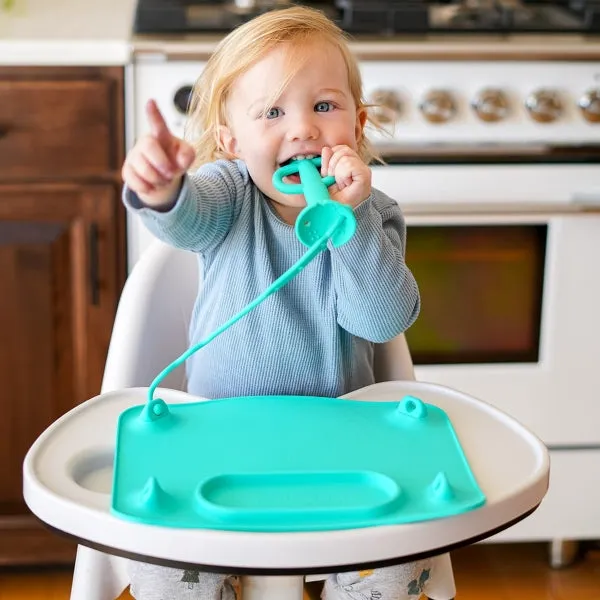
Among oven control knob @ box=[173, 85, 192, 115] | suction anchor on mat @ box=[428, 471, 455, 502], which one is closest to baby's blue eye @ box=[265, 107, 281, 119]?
suction anchor on mat @ box=[428, 471, 455, 502]

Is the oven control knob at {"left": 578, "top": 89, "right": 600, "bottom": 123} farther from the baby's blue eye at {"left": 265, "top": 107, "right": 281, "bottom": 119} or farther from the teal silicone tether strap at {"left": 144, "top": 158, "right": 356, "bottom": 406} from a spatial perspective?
the teal silicone tether strap at {"left": 144, "top": 158, "right": 356, "bottom": 406}

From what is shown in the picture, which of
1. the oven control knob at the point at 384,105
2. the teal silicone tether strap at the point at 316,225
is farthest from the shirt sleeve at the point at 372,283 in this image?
the oven control knob at the point at 384,105

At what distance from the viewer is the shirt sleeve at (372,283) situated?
3.21ft

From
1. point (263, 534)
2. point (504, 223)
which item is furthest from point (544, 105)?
point (263, 534)

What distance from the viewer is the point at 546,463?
0.86 meters

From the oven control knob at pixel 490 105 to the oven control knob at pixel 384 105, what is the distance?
0.12 m

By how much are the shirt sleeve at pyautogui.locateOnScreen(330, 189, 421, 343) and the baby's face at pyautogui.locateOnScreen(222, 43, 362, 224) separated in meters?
0.08

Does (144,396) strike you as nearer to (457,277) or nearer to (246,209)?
(246,209)

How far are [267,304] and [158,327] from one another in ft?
0.51

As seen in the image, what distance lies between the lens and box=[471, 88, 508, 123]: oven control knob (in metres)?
1.56

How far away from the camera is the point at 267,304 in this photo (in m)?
1.07

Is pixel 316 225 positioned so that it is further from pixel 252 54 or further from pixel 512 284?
pixel 512 284

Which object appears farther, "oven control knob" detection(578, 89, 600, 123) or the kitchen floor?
the kitchen floor

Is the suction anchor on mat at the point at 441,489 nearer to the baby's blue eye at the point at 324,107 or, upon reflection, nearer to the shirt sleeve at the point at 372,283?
the shirt sleeve at the point at 372,283
